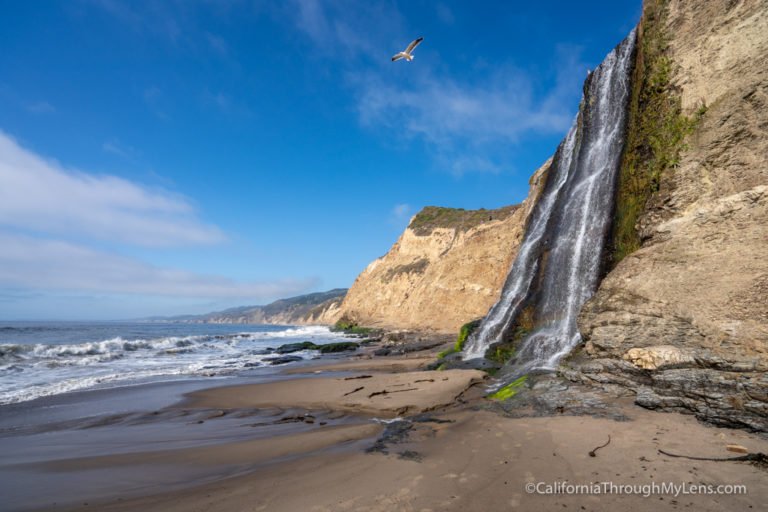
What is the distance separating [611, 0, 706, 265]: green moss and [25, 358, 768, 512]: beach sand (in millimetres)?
6387

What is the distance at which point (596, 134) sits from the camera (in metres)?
17.0

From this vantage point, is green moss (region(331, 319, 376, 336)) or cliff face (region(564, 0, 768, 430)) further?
green moss (region(331, 319, 376, 336))

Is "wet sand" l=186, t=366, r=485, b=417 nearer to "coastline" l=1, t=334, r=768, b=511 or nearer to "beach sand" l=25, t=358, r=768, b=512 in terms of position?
Answer: "coastline" l=1, t=334, r=768, b=511

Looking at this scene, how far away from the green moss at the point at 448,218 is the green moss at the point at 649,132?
35149 mm

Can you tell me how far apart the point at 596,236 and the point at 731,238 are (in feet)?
19.9

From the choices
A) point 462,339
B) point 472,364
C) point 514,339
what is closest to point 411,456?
point 472,364

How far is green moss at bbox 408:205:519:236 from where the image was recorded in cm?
5209

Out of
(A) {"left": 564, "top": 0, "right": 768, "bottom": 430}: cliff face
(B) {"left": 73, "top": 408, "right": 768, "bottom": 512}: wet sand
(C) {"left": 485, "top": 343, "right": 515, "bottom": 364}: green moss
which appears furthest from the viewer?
(C) {"left": 485, "top": 343, "right": 515, "bottom": 364}: green moss

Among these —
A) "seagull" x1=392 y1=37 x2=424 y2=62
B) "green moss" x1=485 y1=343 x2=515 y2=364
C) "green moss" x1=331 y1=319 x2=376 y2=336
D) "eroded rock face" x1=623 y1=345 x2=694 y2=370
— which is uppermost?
"seagull" x1=392 y1=37 x2=424 y2=62

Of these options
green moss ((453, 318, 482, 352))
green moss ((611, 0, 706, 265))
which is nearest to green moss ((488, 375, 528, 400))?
green moss ((611, 0, 706, 265))

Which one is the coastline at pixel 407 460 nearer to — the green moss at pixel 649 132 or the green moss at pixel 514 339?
the green moss at pixel 514 339

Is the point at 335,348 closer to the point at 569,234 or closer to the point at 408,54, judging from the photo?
the point at 569,234

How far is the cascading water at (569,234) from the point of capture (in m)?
12.5

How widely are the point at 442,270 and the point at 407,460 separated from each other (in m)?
36.0
